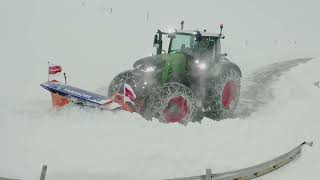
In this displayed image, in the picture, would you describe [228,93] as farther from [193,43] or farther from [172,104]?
[172,104]

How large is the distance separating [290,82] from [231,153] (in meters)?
8.05

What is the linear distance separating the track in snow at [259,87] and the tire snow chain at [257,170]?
3400 mm

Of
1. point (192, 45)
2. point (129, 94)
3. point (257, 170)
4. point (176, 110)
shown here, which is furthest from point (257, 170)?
point (192, 45)

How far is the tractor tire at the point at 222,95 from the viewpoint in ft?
36.5

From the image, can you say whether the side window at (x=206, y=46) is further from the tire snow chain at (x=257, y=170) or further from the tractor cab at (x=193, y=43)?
the tire snow chain at (x=257, y=170)

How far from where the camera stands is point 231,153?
8.69 m

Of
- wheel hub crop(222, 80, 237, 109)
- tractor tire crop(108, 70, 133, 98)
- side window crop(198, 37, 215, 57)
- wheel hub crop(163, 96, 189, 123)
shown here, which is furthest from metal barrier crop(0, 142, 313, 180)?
tractor tire crop(108, 70, 133, 98)

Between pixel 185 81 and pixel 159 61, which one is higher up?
pixel 159 61

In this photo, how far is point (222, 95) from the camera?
1146cm

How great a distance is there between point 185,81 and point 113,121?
2.50m

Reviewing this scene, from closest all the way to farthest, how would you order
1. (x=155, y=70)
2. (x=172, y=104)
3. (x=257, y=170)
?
1. (x=257, y=170)
2. (x=172, y=104)
3. (x=155, y=70)

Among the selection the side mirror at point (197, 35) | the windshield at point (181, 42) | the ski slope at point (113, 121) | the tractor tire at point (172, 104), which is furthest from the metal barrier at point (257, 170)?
the windshield at point (181, 42)

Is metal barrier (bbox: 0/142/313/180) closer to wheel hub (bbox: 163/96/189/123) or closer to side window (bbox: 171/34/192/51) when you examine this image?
wheel hub (bbox: 163/96/189/123)

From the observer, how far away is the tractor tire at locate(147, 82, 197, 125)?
953 cm
